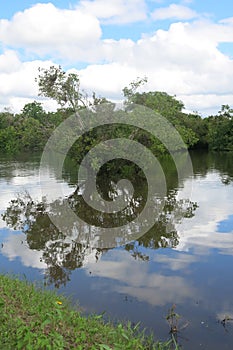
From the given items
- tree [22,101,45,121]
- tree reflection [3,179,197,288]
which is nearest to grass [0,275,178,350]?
tree reflection [3,179,197,288]

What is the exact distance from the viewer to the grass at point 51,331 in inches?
284

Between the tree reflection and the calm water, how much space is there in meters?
0.05

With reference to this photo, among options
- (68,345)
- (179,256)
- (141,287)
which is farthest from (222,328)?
(179,256)

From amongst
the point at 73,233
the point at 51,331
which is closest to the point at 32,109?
the point at 73,233

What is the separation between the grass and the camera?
7.22 meters

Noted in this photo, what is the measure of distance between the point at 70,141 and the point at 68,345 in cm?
3001

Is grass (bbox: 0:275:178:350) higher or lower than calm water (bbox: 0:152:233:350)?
higher

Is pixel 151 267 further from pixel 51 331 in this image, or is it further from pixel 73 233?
pixel 51 331

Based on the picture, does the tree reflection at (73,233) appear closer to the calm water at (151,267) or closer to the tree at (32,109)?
the calm water at (151,267)

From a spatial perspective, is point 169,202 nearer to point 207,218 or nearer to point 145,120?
point 207,218

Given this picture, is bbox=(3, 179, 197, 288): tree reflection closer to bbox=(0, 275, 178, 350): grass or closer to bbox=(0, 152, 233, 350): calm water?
bbox=(0, 152, 233, 350): calm water

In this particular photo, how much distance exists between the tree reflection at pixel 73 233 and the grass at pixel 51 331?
356 cm

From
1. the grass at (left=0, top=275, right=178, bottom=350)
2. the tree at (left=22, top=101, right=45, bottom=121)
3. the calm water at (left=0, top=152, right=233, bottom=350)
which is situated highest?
the tree at (left=22, top=101, right=45, bottom=121)

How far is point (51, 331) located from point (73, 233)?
1150 centimetres
